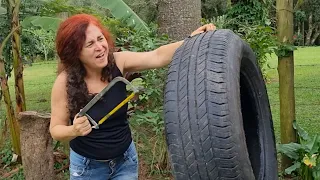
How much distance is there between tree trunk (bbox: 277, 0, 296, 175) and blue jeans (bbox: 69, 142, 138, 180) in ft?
6.41

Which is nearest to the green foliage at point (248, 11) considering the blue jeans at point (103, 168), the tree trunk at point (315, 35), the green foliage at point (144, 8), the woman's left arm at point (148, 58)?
the woman's left arm at point (148, 58)

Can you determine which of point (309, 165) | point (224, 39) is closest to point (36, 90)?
point (309, 165)

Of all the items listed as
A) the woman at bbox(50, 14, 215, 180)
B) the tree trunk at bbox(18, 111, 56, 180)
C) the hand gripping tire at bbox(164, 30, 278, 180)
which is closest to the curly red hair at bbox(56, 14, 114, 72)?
the woman at bbox(50, 14, 215, 180)

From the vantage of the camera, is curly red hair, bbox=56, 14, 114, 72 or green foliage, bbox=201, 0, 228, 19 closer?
curly red hair, bbox=56, 14, 114, 72

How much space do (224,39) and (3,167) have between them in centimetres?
380

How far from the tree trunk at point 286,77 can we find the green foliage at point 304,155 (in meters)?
0.08

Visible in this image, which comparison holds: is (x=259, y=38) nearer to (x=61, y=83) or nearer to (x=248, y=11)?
(x=61, y=83)

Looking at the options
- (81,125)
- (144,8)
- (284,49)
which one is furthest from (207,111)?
(144,8)

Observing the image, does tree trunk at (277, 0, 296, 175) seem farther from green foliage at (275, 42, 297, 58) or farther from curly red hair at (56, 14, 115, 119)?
curly red hair at (56, 14, 115, 119)

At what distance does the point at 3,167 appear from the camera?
17.2 ft

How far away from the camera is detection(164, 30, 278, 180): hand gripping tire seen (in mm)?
1916

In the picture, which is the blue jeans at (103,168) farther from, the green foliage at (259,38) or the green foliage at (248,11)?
the green foliage at (248,11)

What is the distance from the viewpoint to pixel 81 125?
2018 mm

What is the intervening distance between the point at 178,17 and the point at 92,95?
3.21 m
